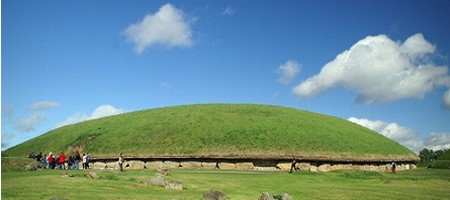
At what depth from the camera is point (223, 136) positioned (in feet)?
223

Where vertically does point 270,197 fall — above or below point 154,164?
below

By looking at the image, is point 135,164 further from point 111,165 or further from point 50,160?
point 50,160

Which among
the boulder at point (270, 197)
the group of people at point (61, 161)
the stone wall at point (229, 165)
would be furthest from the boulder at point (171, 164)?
the boulder at point (270, 197)

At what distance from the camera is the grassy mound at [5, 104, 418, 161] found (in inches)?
2534

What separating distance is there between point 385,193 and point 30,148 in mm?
71105

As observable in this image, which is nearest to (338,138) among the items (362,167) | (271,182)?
(362,167)

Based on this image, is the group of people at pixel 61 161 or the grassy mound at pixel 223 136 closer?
the group of people at pixel 61 161

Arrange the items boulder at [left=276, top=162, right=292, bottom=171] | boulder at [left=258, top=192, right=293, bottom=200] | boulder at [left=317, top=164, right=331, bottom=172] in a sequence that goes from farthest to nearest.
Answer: boulder at [left=317, top=164, right=331, bottom=172] → boulder at [left=276, top=162, right=292, bottom=171] → boulder at [left=258, top=192, right=293, bottom=200]

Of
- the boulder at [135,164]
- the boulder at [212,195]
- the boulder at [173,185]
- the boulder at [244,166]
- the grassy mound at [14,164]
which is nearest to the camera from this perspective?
the boulder at [212,195]

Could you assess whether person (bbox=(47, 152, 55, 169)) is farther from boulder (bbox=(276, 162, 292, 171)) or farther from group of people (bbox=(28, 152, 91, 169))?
boulder (bbox=(276, 162, 292, 171))

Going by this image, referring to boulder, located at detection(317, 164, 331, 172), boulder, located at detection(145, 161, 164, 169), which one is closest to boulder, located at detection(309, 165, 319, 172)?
boulder, located at detection(317, 164, 331, 172)

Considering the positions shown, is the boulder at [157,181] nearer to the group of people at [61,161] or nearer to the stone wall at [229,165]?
the group of people at [61,161]

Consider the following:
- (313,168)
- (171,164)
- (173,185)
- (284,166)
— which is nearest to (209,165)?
(171,164)

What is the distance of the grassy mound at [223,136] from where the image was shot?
2534 inches
